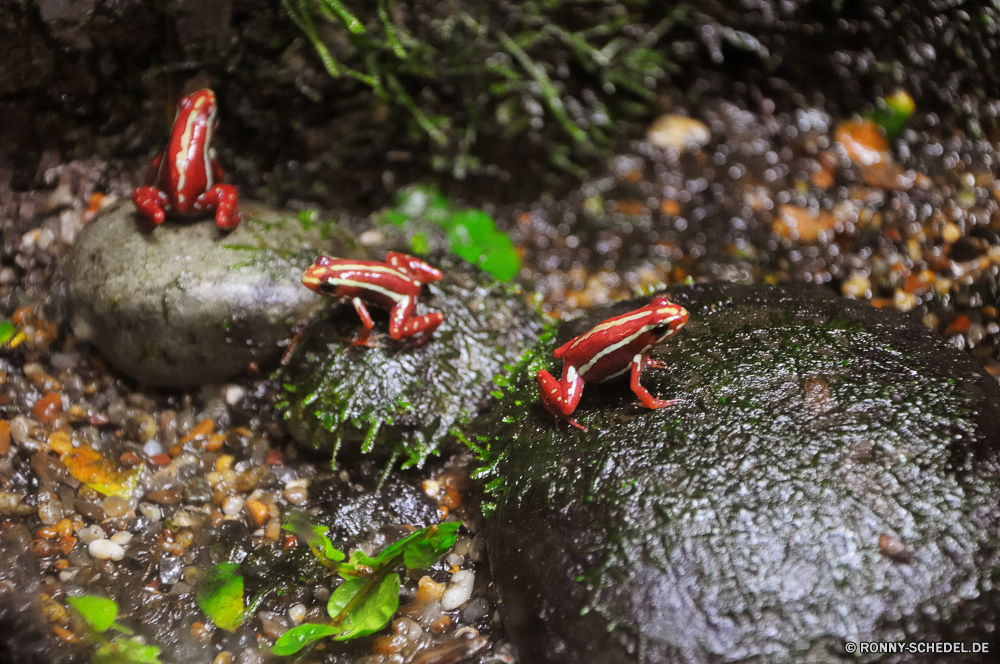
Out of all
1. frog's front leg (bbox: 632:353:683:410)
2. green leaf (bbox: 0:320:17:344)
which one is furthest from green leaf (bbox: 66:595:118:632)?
frog's front leg (bbox: 632:353:683:410)

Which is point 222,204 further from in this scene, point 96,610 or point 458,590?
point 458,590

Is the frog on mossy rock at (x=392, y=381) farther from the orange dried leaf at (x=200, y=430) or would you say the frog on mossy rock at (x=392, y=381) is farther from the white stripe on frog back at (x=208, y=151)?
the white stripe on frog back at (x=208, y=151)

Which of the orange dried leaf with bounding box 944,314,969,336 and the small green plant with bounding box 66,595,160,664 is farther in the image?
the orange dried leaf with bounding box 944,314,969,336

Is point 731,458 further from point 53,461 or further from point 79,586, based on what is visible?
point 53,461

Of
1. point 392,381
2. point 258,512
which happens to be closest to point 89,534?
point 258,512

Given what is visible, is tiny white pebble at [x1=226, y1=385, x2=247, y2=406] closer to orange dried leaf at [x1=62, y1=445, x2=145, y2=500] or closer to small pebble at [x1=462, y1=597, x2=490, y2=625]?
orange dried leaf at [x1=62, y1=445, x2=145, y2=500]

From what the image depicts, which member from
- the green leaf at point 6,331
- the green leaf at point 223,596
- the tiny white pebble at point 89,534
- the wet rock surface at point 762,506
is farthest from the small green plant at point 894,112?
the green leaf at point 6,331

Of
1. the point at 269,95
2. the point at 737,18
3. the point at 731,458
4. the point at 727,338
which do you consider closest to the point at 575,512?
the point at 731,458
